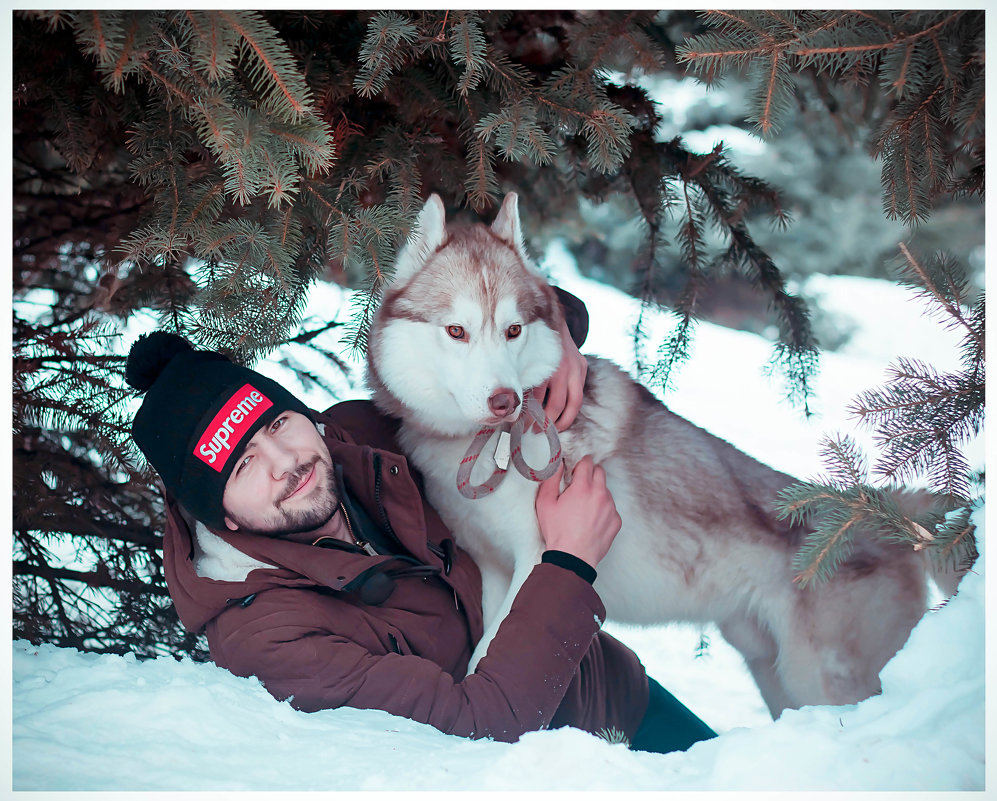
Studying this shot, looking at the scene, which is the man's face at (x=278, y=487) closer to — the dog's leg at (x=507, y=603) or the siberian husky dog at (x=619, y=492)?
the siberian husky dog at (x=619, y=492)

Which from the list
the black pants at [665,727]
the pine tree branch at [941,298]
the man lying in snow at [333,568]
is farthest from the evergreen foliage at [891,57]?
the black pants at [665,727]

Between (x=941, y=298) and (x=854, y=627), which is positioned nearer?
(x=941, y=298)

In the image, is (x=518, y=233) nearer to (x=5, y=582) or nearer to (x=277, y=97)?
(x=277, y=97)

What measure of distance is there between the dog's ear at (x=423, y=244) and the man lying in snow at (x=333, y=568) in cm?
52

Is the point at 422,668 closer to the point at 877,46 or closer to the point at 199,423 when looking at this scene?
the point at 199,423

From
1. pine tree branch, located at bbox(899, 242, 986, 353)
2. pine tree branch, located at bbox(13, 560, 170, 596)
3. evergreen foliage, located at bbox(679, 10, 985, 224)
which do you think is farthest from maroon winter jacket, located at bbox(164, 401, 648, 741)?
evergreen foliage, located at bbox(679, 10, 985, 224)

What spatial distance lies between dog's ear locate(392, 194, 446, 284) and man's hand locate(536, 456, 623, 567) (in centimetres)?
76

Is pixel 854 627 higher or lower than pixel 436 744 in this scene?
higher

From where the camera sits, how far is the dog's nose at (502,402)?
1956 millimetres

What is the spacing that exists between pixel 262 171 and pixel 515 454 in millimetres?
1025

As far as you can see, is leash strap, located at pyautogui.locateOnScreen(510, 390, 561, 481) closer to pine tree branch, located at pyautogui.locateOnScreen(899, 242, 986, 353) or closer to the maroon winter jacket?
the maroon winter jacket

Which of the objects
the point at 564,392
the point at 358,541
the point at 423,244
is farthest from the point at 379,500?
the point at 423,244

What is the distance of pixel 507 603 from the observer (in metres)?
2.22

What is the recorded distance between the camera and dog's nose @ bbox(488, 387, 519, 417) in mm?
1956
